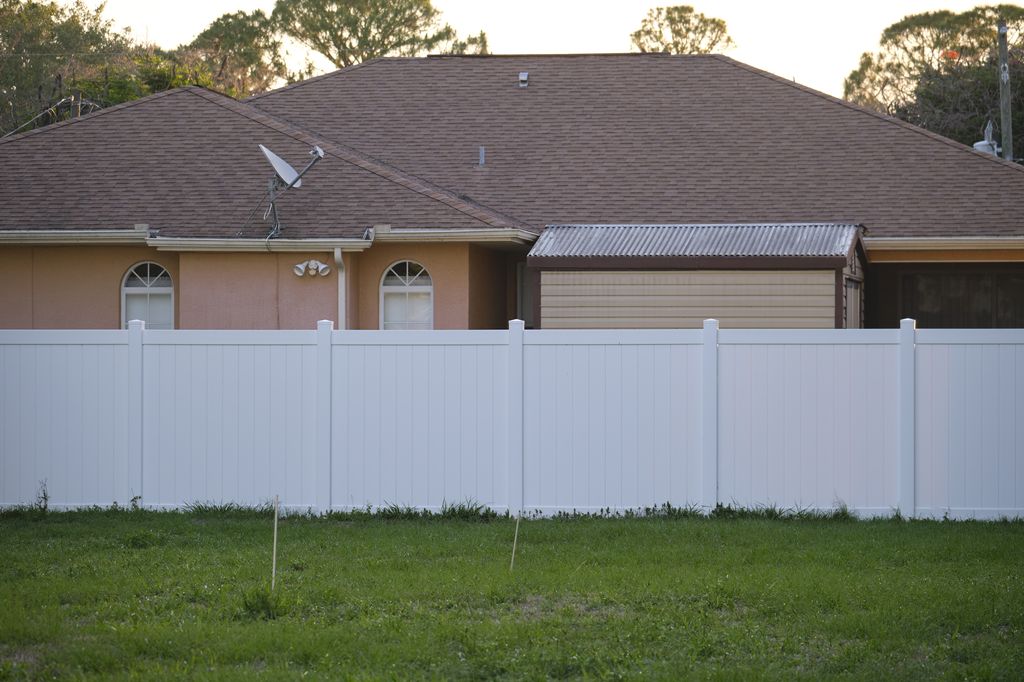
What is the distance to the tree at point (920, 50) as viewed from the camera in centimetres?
4838

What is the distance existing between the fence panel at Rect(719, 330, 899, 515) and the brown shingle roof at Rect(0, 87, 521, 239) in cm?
623

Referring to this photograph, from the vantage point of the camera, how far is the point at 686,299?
15.5 m

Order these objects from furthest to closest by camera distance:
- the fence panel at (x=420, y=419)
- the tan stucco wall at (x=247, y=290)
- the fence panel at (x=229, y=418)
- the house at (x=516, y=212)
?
the tan stucco wall at (x=247, y=290), the house at (x=516, y=212), the fence panel at (x=229, y=418), the fence panel at (x=420, y=419)

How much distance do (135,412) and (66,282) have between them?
22.6 ft

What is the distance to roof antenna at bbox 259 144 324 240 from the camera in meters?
16.0

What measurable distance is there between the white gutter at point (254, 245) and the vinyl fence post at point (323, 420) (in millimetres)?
5389

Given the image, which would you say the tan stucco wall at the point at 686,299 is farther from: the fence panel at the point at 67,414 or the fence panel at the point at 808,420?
the fence panel at the point at 67,414

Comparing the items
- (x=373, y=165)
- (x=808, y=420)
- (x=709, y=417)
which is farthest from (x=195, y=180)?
(x=808, y=420)

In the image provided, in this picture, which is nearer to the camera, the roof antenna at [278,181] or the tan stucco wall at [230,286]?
Result: the roof antenna at [278,181]

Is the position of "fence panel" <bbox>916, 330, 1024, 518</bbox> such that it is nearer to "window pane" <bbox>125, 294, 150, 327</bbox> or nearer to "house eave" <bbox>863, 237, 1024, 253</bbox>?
"house eave" <bbox>863, 237, 1024, 253</bbox>

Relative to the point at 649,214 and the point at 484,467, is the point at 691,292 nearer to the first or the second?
the point at 649,214

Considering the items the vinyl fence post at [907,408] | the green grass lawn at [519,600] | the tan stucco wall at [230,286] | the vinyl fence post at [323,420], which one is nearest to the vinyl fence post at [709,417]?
the green grass lawn at [519,600]

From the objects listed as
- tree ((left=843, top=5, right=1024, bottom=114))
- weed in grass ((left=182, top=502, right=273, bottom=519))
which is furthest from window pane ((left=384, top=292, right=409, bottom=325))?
tree ((left=843, top=5, right=1024, bottom=114))

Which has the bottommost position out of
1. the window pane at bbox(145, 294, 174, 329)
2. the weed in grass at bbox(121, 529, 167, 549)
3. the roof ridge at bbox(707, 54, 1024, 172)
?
the weed in grass at bbox(121, 529, 167, 549)
